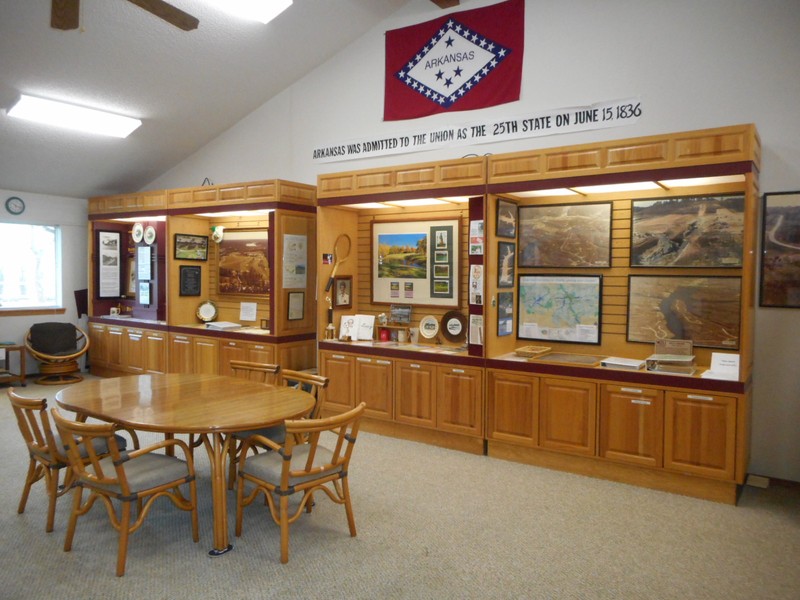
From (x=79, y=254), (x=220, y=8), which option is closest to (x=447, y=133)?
(x=220, y=8)

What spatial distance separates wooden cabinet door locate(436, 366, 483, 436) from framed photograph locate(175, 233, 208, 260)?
425cm

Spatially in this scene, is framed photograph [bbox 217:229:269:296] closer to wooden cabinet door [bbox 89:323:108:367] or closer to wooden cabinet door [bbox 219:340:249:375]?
wooden cabinet door [bbox 219:340:249:375]

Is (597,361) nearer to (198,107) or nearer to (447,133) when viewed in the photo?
(447,133)

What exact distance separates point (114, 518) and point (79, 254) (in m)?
7.09

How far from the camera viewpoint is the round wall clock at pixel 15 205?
8.25 m

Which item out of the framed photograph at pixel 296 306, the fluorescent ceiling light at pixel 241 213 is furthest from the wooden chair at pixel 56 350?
the framed photograph at pixel 296 306

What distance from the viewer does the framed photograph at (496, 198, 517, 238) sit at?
17.5 ft

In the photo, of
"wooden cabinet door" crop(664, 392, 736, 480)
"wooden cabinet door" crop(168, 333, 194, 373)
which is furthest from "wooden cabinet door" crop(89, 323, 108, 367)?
"wooden cabinet door" crop(664, 392, 736, 480)

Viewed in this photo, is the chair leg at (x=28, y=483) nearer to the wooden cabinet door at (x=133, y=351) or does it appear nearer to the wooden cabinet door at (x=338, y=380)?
the wooden cabinet door at (x=338, y=380)

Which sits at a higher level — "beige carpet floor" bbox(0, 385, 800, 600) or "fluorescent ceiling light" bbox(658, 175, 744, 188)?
"fluorescent ceiling light" bbox(658, 175, 744, 188)

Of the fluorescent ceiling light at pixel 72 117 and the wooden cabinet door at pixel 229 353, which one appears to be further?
the wooden cabinet door at pixel 229 353

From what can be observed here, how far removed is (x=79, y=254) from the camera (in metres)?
9.12

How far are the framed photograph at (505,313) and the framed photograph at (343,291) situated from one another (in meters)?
1.91

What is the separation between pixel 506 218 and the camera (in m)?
5.44
